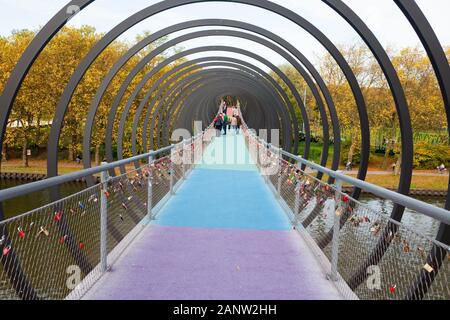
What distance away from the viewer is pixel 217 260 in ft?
13.7

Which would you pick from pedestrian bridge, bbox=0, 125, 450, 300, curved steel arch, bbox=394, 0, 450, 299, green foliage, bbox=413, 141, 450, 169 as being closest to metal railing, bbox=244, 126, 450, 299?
pedestrian bridge, bbox=0, 125, 450, 300

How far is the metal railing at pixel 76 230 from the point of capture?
9.53ft

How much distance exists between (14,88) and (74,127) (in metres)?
28.4

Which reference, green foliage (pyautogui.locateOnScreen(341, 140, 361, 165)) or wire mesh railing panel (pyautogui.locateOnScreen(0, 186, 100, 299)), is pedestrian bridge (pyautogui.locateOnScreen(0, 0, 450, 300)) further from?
green foliage (pyautogui.locateOnScreen(341, 140, 361, 165))

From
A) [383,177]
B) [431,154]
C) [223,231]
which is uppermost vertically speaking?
[223,231]

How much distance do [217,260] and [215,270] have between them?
11.9 inches

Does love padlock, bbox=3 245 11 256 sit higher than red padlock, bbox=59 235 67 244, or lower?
higher

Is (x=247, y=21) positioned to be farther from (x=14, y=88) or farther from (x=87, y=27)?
(x=87, y=27)

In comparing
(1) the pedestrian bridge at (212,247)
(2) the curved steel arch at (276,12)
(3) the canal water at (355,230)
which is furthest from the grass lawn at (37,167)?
(1) the pedestrian bridge at (212,247)

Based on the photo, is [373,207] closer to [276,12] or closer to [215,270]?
[276,12]

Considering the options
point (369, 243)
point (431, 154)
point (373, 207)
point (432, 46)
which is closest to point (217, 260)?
point (369, 243)

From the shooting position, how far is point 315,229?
5.50 meters

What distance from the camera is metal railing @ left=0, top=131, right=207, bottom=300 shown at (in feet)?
9.53
